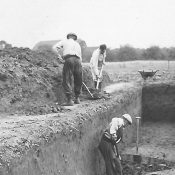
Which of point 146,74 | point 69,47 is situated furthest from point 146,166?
point 146,74

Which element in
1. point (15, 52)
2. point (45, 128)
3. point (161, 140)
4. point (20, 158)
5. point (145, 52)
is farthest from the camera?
point (145, 52)

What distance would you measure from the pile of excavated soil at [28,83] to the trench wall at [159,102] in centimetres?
482

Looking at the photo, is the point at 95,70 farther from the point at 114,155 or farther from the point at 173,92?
the point at 173,92

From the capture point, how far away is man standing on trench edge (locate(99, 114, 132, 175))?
692 cm

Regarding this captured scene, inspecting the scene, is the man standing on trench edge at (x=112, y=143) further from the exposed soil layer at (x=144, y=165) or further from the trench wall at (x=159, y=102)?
the trench wall at (x=159, y=102)

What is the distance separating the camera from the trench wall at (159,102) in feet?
45.9

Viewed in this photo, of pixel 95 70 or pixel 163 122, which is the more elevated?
pixel 95 70

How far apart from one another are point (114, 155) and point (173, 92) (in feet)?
25.1

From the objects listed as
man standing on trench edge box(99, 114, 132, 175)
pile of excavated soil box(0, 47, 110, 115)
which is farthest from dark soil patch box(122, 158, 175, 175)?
pile of excavated soil box(0, 47, 110, 115)

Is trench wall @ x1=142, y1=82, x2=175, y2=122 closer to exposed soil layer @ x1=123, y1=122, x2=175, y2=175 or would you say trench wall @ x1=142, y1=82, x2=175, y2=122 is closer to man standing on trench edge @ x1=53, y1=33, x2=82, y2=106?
exposed soil layer @ x1=123, y1=122, x2=175, y2=175

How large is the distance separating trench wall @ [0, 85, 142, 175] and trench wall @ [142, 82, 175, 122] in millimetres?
4378

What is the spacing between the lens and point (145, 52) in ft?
92.7

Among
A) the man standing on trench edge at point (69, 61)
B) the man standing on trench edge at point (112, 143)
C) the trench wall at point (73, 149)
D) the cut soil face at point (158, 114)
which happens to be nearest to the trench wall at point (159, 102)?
the cut soil face at point (158, 114)

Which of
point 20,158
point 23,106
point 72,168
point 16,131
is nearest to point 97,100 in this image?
point 23,106
